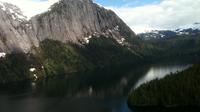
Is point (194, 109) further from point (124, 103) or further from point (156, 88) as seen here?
point (124, 103)

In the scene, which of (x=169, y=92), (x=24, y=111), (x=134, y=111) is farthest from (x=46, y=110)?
(x=169, y=92)

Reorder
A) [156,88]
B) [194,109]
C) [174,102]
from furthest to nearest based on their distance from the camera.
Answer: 1. [156,88]
2. [174,102]
3. [194,109]

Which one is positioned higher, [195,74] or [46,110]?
[195,74]

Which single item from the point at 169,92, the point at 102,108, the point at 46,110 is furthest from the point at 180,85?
the point at 46,110

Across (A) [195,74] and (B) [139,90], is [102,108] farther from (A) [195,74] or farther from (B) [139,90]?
(A) [195,74]

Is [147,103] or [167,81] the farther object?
[167,81]

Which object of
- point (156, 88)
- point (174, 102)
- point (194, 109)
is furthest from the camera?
point (156, 88)
